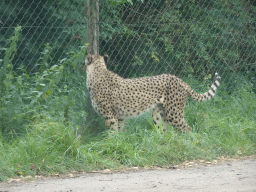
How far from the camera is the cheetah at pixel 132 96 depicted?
17.1ft

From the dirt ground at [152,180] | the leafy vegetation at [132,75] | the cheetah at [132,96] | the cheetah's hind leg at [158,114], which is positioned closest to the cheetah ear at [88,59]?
the cheetah at [132,96]

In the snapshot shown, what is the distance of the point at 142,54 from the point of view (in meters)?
6.87

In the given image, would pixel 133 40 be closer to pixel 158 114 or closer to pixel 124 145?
pixel 158 114

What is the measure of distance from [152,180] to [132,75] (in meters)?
3.16

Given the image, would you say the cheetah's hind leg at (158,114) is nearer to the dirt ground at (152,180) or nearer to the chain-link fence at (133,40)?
the chain-link fence at (133,40)

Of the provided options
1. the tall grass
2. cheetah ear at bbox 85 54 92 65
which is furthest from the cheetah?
the tall grass

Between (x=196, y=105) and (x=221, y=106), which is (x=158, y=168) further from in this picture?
(x=221, y=106)

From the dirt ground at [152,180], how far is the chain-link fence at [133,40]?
93 cm

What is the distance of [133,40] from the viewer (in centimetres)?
671

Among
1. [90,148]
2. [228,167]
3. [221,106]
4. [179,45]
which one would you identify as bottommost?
[90,148]

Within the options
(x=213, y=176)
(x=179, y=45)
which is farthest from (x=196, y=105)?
(x=213, y=176)

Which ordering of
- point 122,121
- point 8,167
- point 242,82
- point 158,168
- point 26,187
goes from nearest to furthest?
point 26,187 < point 8,167 < point 158,168 < point 122,121 < point 242,82

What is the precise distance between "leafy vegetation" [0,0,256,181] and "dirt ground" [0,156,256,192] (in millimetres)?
169

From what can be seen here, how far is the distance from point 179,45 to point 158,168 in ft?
9.66
